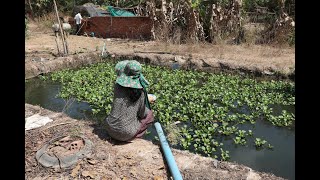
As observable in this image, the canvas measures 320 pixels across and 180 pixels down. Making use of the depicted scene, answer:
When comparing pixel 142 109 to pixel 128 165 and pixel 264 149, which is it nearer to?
pixel 128 165

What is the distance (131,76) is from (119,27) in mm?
12533

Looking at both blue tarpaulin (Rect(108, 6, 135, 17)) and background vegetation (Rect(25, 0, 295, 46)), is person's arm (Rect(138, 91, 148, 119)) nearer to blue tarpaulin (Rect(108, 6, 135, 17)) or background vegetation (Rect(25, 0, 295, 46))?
background vegetation (Rect(25, 0, 295, 46))

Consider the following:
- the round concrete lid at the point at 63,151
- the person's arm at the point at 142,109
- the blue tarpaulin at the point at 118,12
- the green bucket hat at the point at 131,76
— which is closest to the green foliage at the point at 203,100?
the person's arm at the point at 142,109

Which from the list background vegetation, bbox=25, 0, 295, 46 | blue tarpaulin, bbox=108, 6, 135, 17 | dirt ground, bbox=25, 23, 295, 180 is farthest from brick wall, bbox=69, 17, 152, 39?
dirt ground, bbox=25, 23, 295, 180

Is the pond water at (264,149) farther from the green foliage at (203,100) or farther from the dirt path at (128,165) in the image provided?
the dirt path at (128,165)

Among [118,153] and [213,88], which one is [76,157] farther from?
[213,88]

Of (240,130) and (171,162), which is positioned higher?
(171,162)

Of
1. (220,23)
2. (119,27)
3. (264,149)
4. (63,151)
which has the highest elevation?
(119,27)

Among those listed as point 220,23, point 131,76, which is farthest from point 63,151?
point 220,23

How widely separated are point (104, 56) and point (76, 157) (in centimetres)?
828

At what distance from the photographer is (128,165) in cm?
397
